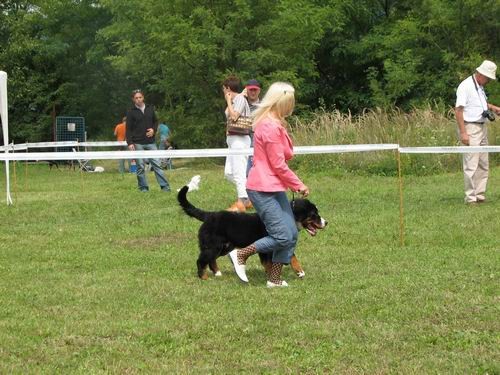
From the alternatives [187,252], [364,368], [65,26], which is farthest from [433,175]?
[65,26]

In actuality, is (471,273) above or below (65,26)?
below

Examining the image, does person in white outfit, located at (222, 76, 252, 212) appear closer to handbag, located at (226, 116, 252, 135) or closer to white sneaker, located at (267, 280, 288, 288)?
handbag, located at (226, 116, 252, 135)

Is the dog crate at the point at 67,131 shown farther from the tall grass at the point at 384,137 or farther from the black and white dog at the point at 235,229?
the black and white dog at the point at 235,229

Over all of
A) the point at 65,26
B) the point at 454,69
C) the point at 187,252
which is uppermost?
the point at 65,26

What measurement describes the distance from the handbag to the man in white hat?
2.96 meters

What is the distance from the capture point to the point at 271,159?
657 centimetres

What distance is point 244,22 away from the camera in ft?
82.2

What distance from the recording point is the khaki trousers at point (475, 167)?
11.5 meters

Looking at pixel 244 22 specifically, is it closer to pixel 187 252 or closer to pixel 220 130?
pixel 220 130

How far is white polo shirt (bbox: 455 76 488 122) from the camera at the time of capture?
11.5 metres

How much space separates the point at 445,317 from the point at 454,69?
23.5m

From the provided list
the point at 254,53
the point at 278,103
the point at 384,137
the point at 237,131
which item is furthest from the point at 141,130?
the point at 254,53

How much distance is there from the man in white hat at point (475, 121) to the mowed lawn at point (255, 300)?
1.58 feet

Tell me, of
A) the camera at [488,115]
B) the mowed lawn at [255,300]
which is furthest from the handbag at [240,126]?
the camera at [488,115]
